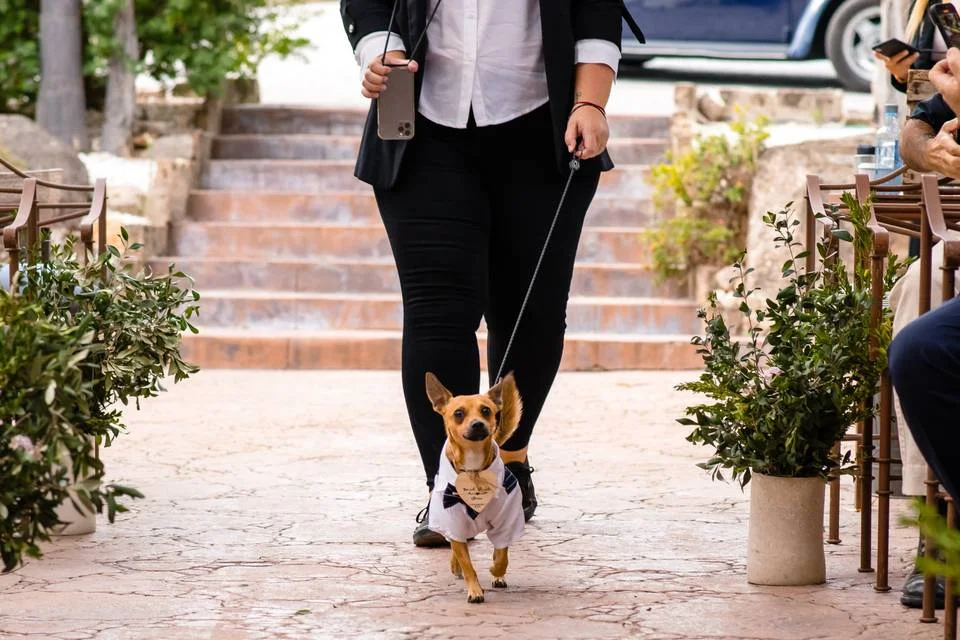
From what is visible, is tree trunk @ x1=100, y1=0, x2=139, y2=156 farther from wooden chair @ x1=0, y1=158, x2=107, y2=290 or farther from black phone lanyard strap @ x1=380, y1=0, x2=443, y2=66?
black phone lanyard strap @ x1=380, y1=0, x2=443, y2=66

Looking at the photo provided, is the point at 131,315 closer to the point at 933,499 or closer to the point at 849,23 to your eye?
the point at 933,499

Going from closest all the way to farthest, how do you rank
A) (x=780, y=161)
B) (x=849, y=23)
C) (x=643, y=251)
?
(x=780, y=161) → (x=643, y=251) → (x=849, y=23)

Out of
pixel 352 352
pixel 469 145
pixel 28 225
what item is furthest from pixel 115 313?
pixel 352 352

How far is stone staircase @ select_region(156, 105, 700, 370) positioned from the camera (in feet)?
23.9

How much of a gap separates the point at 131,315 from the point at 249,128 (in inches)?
273

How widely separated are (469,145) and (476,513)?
0.88 metres

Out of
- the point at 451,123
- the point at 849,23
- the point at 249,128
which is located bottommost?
the point at 451,123

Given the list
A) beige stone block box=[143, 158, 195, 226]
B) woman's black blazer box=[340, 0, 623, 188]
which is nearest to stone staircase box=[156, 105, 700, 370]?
beige stone block box=[143, 158, 195, 226]

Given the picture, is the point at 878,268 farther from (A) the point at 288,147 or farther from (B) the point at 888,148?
(A) the point at 288,147

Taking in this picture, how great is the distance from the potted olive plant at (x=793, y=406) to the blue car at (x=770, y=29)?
8.01 m

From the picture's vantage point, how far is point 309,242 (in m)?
8.50

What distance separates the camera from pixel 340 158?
31.2 feet

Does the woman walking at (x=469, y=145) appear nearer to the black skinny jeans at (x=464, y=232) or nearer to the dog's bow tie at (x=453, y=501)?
the black skinny jeans at (x=464, y=232)

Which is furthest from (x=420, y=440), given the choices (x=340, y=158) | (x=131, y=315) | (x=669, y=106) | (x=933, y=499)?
(x=669, y=106)
